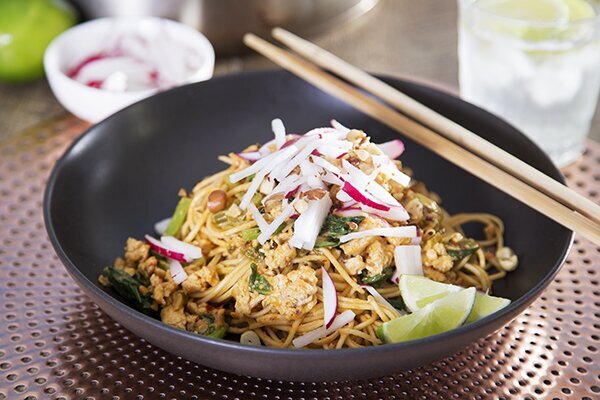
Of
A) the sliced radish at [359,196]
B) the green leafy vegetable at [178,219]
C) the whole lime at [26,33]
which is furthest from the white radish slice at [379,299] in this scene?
the whole lime at [26,33]

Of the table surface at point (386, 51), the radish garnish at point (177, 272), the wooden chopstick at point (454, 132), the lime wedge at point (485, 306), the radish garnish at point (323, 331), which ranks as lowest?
the table surface at point (386, 51)

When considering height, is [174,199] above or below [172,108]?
below

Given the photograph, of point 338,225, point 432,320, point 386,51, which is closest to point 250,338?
point 338,225

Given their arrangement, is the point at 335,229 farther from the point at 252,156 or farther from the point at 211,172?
the point at 211,172

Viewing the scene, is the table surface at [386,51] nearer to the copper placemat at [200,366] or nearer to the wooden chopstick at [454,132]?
the wooden chopstick at [454,132]

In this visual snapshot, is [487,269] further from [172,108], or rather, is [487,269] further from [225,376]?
[172,108]

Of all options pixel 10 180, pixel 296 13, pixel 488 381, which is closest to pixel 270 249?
pixel 488 381
